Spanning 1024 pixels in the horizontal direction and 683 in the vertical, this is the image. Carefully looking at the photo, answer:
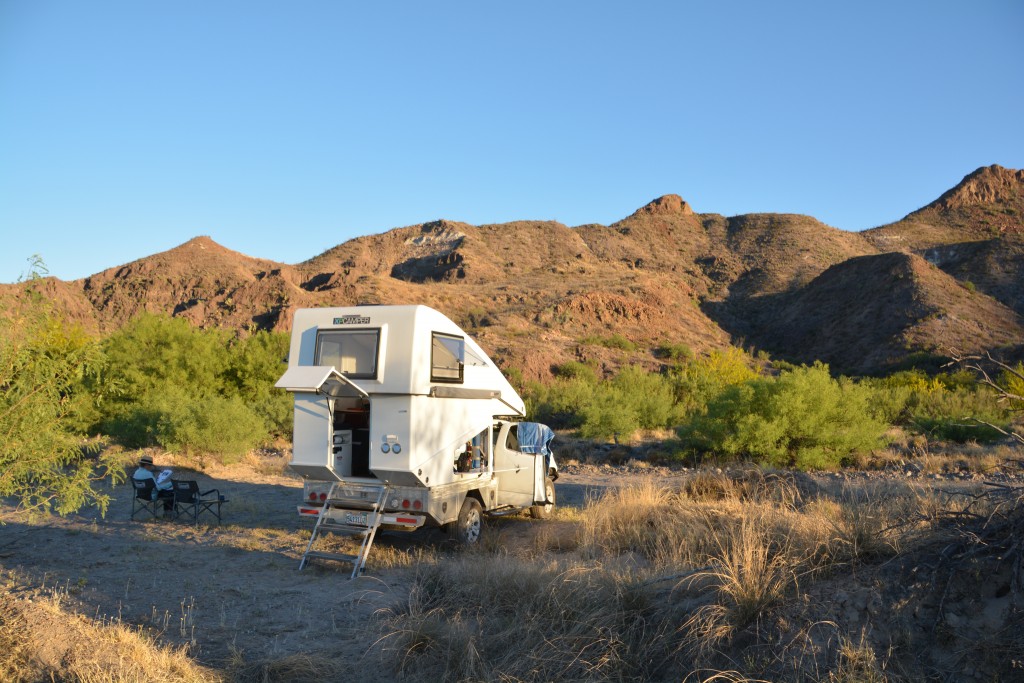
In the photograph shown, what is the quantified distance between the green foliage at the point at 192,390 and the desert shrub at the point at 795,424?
12472mm

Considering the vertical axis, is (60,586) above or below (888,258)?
below

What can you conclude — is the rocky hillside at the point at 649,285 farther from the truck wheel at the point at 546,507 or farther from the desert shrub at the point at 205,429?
the truck wheel at the point at 546,507

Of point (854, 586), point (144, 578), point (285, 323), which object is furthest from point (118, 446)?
point (285, 323)

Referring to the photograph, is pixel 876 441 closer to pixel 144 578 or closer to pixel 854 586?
pixel 854 586

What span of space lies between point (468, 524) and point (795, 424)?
411 inches

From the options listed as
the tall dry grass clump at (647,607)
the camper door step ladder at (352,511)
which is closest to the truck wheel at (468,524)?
the camper door step ladder at (352,511)

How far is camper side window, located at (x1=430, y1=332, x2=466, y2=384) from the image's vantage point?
368 inches

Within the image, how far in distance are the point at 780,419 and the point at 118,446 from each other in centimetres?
1704

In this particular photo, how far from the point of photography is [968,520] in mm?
5098

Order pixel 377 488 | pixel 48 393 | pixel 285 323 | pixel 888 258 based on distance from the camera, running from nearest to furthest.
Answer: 1. pixel 48 393
2. pixel 377 488
3. pixel 285 323
4. pixel 888 258

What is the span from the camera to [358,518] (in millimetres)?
9117

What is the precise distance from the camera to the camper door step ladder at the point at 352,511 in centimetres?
899

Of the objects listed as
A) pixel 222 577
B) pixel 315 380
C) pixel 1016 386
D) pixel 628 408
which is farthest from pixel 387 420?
pixel 1016 386

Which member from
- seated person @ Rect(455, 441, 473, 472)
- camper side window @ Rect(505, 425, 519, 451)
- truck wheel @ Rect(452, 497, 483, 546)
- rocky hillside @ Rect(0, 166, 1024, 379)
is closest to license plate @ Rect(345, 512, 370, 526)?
truck wheel @ Rect(452, 497, 483, 546)
